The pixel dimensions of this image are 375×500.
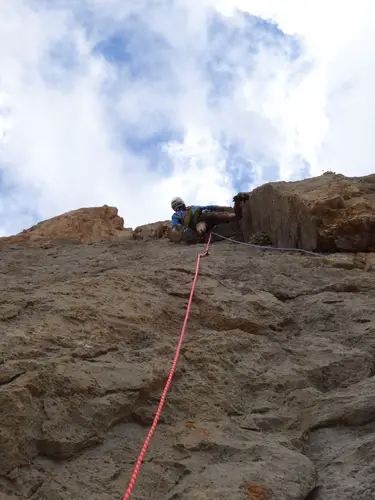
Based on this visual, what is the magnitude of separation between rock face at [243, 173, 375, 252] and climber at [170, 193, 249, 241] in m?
0.70

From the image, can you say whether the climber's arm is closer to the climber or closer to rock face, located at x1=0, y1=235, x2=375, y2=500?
the climber

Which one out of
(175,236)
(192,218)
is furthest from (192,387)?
(192,218)

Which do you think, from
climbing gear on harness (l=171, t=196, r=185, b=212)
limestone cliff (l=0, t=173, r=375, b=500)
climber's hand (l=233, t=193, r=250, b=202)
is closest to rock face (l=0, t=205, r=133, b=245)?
climbing gear on harness (l=171, t=196, r=185, b=212)

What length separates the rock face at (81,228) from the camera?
10383mm

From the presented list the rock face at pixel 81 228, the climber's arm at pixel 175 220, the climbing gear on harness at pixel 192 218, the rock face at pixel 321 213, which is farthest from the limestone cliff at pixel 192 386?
the rock face at pixel 81 228

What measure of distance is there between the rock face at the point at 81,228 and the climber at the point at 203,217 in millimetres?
1763

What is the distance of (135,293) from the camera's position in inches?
196

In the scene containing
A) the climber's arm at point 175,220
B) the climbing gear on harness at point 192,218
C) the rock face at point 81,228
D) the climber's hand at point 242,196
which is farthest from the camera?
the rock face at point 81,228

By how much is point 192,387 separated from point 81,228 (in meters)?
7.67

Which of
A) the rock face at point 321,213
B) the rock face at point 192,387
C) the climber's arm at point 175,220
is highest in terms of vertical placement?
the climber's arm at point 175,220

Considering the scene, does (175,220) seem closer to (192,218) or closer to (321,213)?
(192,218)

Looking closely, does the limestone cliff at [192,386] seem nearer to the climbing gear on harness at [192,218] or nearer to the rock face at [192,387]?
the rock face at [192,387]

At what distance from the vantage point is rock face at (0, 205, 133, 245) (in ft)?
34.1

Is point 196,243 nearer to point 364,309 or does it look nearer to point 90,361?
point 364,309
